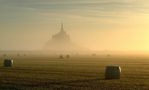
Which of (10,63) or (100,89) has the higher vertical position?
(10,63)

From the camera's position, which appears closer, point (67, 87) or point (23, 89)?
point (23, 89)

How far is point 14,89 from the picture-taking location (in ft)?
92.6

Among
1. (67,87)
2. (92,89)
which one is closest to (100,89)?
(92,89)

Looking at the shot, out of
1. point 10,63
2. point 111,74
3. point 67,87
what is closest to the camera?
point 67,87

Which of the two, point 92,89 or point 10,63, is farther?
point 10,63

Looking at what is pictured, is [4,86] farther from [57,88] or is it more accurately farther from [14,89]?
[57,88]

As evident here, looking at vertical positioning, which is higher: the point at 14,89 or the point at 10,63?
the point at 10,63

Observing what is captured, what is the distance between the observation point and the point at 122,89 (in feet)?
95.2

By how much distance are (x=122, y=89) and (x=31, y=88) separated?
6573mm

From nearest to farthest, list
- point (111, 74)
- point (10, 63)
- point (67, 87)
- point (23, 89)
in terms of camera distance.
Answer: point (23, 89)
point (67, 87)
point (111, 74)
point (10, 63)

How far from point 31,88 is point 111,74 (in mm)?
13498

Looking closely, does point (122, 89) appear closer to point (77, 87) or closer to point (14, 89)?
point (77, 87)

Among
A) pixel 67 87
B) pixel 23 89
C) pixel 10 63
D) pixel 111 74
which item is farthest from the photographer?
pixel 10 63

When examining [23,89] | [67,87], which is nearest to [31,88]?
[23,89]
